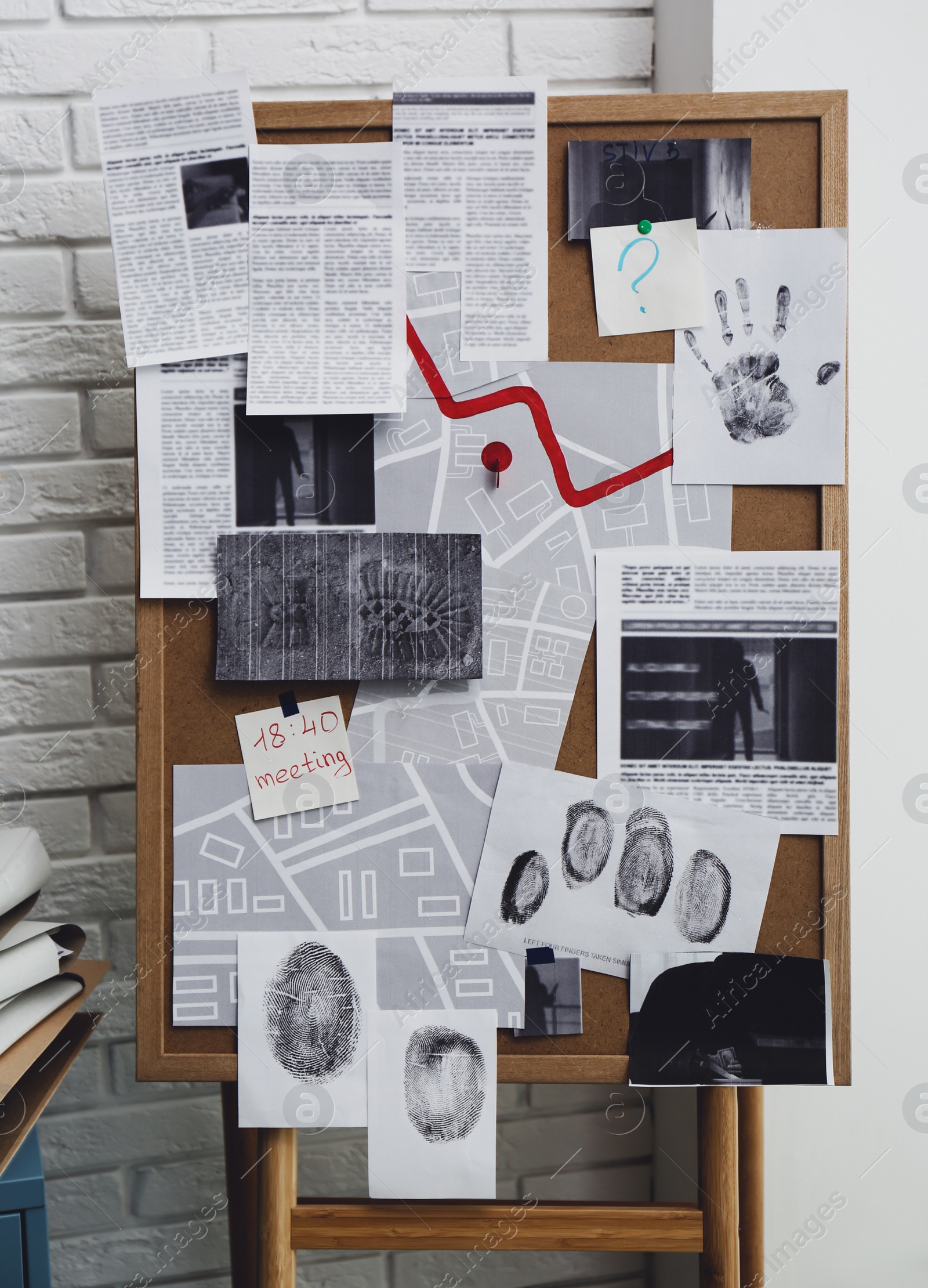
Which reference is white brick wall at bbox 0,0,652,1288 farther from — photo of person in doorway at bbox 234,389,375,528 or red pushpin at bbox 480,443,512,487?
red pushpin at bbox 480,443,512,487

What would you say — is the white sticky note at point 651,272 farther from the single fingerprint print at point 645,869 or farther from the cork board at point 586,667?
the single fingerprint print at point 645,869

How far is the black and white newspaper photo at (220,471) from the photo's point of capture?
0.73 metres

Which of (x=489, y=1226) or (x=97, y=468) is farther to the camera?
(x=97, y=468)

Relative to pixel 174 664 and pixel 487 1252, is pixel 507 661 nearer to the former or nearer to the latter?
pixel 174 664

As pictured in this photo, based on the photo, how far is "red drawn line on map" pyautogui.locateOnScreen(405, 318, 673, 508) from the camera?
2.41 feet

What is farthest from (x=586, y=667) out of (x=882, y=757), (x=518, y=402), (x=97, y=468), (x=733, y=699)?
(x=97, y=468)

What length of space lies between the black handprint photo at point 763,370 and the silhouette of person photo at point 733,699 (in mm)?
148

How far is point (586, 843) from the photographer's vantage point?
0.73 metres

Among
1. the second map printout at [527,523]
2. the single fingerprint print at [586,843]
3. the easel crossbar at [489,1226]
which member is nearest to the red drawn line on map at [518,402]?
the second map printout at [527,523]

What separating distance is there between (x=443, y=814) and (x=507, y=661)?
14 cm

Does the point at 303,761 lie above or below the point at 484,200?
below

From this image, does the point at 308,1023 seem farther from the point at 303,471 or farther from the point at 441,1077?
the point at 303,471

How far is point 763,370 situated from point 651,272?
→ 0.12 metres

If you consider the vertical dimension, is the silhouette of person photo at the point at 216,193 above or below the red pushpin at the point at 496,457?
above
